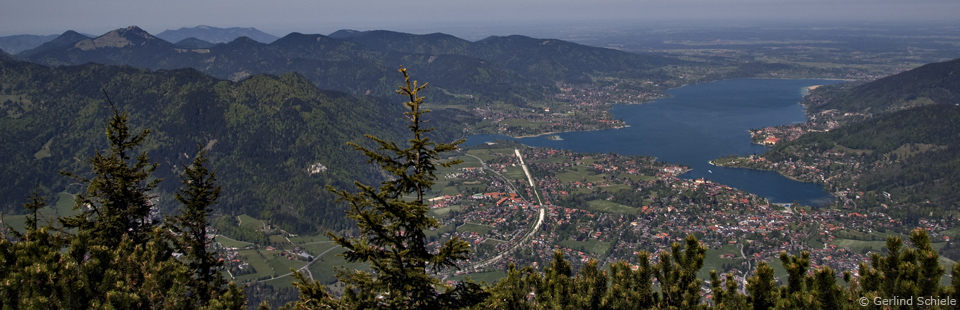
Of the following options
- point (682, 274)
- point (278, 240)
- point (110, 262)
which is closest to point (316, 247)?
point (278, 240)

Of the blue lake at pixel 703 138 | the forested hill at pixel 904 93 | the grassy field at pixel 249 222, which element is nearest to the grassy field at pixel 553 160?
the blue lake at pixel 703 138

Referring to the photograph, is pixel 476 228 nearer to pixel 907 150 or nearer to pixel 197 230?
pixel 197 230

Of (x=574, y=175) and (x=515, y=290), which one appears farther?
(x=574, y=175)

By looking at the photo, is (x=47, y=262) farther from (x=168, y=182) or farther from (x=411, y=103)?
(x=168, y=182)

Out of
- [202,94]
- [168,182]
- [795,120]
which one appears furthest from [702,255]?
[795,120]

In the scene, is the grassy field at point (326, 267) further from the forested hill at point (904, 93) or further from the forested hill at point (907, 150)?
the forested hill at point (904, 93)

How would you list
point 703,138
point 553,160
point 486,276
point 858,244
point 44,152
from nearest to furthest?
point 486,276
point 858,244
point 553,160
point 44,152
point 703,138

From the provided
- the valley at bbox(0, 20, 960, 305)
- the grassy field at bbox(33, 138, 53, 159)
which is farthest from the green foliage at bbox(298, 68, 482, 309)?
the grassy field at bbox(33, 138, 53, 159)
